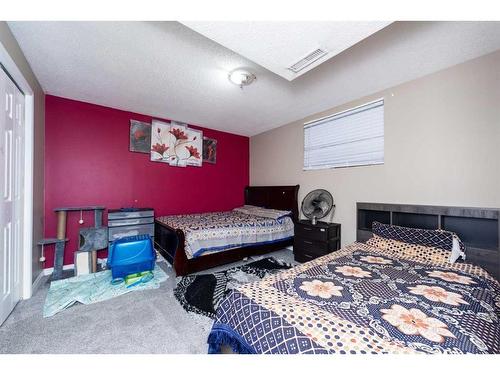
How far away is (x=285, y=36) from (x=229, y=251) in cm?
263

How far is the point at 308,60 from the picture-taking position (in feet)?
6.01

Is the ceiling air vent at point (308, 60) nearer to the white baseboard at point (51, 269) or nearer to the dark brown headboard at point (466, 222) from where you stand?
the dark brown headboard at point (466, 222)

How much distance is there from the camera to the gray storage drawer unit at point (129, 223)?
307cm

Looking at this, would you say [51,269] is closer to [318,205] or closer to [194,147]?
[194,147]

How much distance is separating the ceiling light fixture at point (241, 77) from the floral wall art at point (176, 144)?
1938mm

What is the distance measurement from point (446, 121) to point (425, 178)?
64 centimetres

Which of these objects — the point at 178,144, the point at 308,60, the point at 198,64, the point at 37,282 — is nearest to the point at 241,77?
the point at 198,64

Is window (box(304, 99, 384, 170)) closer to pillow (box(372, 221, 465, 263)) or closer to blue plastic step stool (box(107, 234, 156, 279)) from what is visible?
pillow (box(372, 221, 465, 263))

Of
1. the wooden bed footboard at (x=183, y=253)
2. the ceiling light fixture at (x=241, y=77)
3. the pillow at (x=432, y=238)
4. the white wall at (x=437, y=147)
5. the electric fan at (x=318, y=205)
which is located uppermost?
the ceiling light fixture at (x=241, y=77)

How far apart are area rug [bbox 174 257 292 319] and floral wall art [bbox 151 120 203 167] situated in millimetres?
2280

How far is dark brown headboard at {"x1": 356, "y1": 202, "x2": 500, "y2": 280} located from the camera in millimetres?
1869

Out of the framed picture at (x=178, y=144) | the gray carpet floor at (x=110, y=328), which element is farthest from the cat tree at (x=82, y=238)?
the framed picture at (x=178, y=144)

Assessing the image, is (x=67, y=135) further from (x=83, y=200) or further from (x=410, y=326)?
(x=410, y=326)

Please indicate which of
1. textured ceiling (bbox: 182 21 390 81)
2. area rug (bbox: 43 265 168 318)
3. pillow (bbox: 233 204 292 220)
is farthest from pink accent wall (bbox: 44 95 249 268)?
textured ceiling (bbox: 182 21 390 81)
